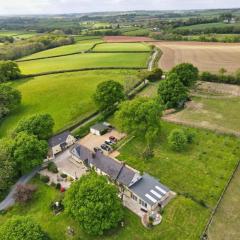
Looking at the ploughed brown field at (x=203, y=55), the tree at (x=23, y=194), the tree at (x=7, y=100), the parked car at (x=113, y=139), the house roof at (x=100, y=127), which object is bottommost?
the ploughed brown field at (x=203, y=55)

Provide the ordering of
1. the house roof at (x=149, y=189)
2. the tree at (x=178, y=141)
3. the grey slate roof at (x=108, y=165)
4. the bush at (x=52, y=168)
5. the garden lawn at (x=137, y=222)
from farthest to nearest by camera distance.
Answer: the tree at (x=178, y=141), the bush at (x=52, y=168), the grey slate roof at (x=108, y=165), the house roof at (x=149, y=189), the garden lawn at (x=137, y=222)

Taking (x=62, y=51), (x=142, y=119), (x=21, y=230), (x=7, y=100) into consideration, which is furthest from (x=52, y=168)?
(x=62, y=51)

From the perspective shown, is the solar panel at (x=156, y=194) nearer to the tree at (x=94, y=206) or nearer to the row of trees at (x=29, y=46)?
the tree at (x=94, y=206)

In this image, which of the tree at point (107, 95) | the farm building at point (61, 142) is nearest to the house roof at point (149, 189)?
the farm building at point (61, 142)

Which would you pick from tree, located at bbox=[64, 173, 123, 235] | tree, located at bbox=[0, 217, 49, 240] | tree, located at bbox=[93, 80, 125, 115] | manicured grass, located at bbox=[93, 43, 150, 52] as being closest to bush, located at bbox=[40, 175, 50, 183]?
tree, located at bbox=[64, 173, 123, 235]

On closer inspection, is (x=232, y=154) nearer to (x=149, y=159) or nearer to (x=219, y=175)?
(x=219, y=175)

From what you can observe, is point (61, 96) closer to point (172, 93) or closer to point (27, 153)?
point (172, 93)
